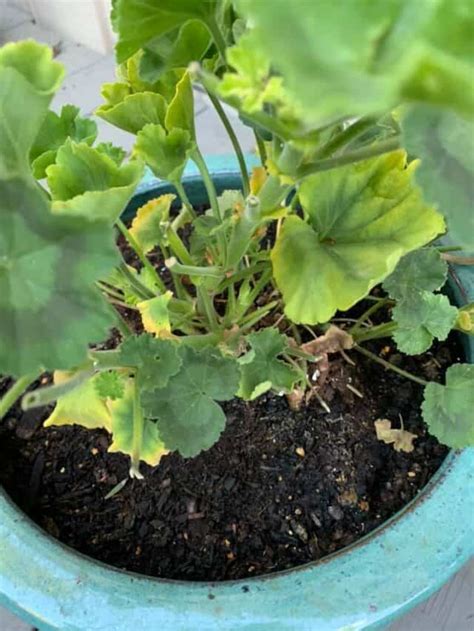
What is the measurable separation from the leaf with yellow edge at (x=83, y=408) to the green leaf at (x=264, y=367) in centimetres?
9

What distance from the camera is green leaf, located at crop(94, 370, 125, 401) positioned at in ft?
1.58

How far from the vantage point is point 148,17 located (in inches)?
16.8

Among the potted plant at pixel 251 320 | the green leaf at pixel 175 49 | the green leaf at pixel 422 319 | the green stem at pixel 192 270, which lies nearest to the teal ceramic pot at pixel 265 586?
the potted plant at pixel 251 320

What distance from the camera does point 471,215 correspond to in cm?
33

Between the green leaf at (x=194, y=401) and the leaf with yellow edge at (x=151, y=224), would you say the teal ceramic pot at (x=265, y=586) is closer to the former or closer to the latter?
the green leaf at (x=194, y=401)

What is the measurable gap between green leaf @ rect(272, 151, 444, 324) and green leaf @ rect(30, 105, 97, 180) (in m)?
0.17

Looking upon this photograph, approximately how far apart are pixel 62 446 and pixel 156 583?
17 centimetres

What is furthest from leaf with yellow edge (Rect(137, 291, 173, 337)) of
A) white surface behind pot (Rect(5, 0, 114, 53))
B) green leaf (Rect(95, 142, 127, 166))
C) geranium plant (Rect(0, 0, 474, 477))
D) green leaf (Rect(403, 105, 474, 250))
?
white surface behind pot (Rect(5, 0, 114, 53))

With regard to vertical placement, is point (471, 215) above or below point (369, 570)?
above

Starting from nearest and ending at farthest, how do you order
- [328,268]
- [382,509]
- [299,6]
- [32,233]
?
[299,6]
[32,233]
[328,268]
[382,509]

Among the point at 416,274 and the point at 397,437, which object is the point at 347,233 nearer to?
the point at 416,274

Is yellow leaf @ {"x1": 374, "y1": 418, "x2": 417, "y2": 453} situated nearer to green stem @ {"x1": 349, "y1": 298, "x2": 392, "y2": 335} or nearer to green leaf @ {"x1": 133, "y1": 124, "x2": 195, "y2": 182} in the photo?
green stem @ {"x1": 349, "y1": 298, "x2": 392, "y2": 335}

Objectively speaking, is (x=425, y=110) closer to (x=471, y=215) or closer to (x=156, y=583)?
(x=471, y=215)

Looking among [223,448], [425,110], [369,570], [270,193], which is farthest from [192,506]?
[425,110]
